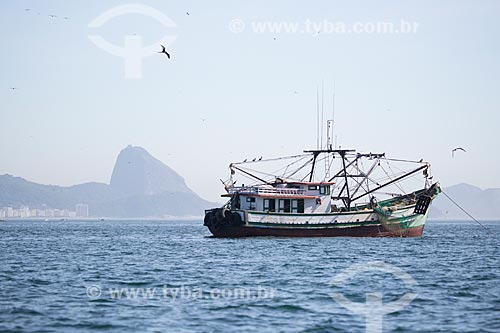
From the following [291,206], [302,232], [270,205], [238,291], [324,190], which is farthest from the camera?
[324,190]

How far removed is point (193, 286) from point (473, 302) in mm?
10951

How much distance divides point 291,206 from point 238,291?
31.9m

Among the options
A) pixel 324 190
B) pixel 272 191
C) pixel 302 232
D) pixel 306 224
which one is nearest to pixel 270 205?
pixel 272 191

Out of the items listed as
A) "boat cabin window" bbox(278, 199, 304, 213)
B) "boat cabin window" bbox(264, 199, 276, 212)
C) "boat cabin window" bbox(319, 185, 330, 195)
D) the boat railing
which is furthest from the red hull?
"boat cabin window" bbox(319, 185, 330, 195)

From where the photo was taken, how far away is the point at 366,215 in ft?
211

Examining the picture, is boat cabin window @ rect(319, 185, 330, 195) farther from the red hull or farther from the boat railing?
the red hull

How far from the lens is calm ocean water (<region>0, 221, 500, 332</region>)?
24109 millimetres

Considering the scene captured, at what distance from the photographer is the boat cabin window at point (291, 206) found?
6212 cm

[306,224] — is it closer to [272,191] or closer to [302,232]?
[302,232]

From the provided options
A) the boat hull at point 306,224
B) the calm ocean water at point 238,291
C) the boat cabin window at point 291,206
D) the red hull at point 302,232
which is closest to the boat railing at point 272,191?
the boat cabin window at point 291,206

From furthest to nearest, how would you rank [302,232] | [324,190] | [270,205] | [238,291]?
[324,190] → [302,232] → [270,205] → [238,291]

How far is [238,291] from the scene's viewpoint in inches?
1203

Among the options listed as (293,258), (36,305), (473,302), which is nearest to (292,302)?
(473,302)

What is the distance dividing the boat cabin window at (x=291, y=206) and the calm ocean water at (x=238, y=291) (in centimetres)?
1206
